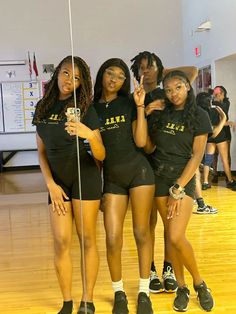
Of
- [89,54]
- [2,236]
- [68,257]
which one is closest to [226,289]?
[68,257]

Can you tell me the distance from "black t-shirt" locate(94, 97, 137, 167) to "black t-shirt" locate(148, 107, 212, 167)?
137mm

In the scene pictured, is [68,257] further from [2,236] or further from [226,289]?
[2,236]

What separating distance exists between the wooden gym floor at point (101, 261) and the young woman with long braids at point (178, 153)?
30 centimetres

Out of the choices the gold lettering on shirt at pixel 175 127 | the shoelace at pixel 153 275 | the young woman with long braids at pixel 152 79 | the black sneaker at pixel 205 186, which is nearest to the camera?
the gold lettering on shirt at pixel 175 127

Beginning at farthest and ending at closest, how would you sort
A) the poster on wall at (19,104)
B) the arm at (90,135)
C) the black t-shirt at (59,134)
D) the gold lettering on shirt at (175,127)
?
1. the poster on wall at (19,104)
2. the gold lettering on shirt at (175,127)
3. the black t-shirt at (59,134)
4. the arm at (90,135)

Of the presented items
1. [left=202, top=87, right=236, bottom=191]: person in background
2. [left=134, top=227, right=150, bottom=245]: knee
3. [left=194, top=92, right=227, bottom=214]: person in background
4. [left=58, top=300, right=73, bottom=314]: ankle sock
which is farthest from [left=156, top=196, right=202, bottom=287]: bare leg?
[left=202, top=87, right=236, bottom=191]: person in background

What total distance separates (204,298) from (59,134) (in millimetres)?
1056

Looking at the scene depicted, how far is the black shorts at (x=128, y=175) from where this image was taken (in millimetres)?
1903

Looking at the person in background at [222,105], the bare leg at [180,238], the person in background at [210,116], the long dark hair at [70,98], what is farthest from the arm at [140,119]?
the person in background at [222,105]

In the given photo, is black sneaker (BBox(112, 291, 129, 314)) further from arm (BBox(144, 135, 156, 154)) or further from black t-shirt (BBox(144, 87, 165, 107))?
black t-shirt (BBox(144, 87, 165, 107))

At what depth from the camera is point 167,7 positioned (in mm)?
3369

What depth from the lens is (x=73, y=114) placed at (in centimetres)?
171

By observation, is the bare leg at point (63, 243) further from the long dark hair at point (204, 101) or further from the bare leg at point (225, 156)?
the bare leg at point (225, 156)

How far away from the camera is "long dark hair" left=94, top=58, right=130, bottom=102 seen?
1.89 metres
